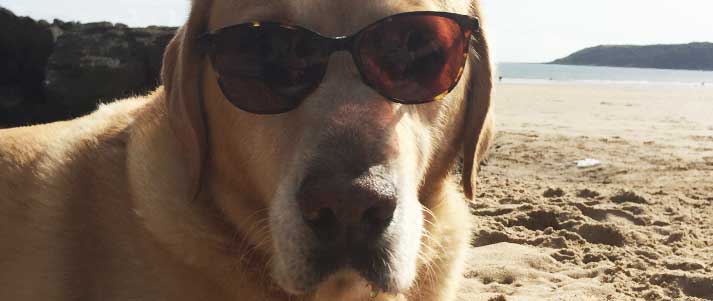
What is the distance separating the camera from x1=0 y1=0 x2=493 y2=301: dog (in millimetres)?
2148

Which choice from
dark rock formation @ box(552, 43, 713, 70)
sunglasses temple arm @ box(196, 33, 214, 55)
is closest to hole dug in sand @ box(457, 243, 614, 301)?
sunglasses temple arm @ box(196, 33, 214, 55)

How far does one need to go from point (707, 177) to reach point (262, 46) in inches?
→ 250

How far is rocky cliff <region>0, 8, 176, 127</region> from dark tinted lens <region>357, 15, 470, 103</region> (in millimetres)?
7584

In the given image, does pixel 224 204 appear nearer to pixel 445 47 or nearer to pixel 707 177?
pixel 445 47

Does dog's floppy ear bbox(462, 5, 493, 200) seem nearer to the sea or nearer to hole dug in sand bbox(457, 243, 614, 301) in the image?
hole dug in sand bbox(457, 243, 614, 301)

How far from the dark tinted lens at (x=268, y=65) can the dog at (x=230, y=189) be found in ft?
0.22

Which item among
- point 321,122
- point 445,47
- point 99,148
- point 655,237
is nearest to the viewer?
point 321,122

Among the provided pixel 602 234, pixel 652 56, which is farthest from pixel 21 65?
pixel 652 56

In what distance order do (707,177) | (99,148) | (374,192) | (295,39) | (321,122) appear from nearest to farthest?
(374,192), (321,122), (295,39), (99,148), (707,177)

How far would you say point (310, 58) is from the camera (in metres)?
2.44

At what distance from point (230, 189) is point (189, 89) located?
0.46m

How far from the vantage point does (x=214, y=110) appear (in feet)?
8.93

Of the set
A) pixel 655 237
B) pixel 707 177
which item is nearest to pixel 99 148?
pixel 655 237

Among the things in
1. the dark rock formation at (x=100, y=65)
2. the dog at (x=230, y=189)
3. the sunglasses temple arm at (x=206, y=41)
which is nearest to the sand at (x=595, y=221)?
the dog at (x=230, y=189)
